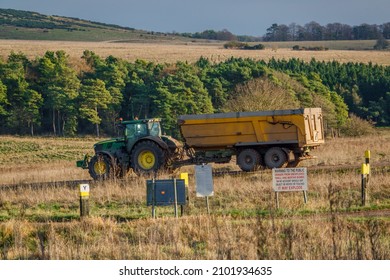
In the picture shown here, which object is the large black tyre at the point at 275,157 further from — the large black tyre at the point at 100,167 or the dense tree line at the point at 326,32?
the dense tree line at the point at 326,32

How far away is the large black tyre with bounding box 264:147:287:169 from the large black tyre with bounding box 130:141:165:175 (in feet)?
12.3

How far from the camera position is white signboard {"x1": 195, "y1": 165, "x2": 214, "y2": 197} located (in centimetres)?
2039

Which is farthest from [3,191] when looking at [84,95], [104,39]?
[104,39]

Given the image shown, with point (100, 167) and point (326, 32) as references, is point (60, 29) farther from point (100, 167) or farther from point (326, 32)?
point (100, 167)

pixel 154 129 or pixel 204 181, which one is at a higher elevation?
pixel 154 129

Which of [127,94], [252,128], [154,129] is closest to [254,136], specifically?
[252,128]

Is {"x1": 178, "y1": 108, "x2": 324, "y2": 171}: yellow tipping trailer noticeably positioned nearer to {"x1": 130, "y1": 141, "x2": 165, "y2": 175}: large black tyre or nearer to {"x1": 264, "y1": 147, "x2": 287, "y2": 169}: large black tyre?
{"x1": 264, "y1": 147, "x2": 287, "y2": 169}: large black tyre

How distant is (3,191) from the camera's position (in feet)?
88.1

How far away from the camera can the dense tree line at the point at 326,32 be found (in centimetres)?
16112

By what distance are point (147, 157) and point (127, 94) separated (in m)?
44.0

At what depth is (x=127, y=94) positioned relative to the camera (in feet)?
240

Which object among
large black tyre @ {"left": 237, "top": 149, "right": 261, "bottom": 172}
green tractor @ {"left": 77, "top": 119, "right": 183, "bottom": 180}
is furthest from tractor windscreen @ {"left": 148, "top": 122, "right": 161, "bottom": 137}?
large black tyre @ {"left": 237, "top": 149, "right": 261, "bottom": 172}

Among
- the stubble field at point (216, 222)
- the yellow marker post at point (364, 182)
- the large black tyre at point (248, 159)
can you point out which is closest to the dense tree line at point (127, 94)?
the large black tyre at point (248, 159)
